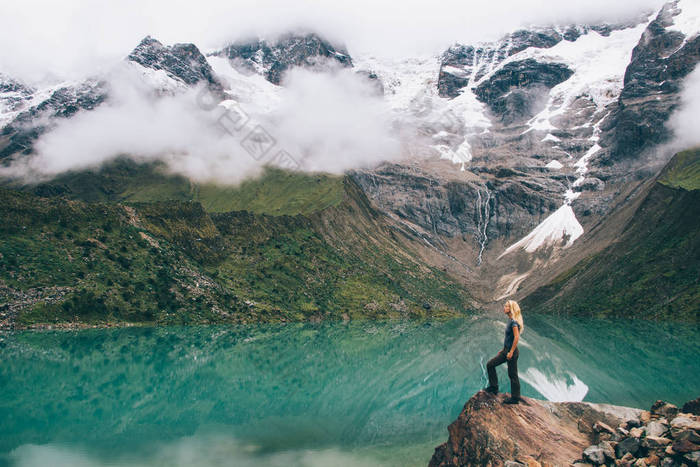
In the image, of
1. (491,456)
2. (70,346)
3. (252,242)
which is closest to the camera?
(491,456)

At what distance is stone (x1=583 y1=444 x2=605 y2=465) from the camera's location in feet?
63.7

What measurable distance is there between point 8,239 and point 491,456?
13857 centimetres

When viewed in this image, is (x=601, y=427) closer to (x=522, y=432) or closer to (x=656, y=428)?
(x=656, y=428)

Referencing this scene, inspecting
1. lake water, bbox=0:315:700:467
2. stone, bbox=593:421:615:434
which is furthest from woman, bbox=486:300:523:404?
lake water, bbox=0:315:700:467

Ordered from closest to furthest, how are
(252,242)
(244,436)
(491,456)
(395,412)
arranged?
1. (491,456)
2. (244,436)
3. (395,412)
4. (252,242)

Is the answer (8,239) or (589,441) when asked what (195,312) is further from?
(589,441)

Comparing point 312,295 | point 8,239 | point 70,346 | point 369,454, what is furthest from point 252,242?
point 369,454

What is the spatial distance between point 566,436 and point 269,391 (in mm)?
34862

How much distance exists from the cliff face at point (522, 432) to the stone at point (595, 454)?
543 millimetres

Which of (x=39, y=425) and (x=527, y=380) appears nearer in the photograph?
(x=39, y=425)

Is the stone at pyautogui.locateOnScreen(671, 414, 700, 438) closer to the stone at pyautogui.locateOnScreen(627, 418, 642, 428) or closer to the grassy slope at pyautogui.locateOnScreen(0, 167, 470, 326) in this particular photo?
the stone at pyautogui.locateOnScreen(627, 418, 642, 428)

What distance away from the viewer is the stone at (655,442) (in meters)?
18.5

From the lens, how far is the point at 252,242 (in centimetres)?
19788

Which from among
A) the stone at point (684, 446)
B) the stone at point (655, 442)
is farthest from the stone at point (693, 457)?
the stone at point (655, 442)
